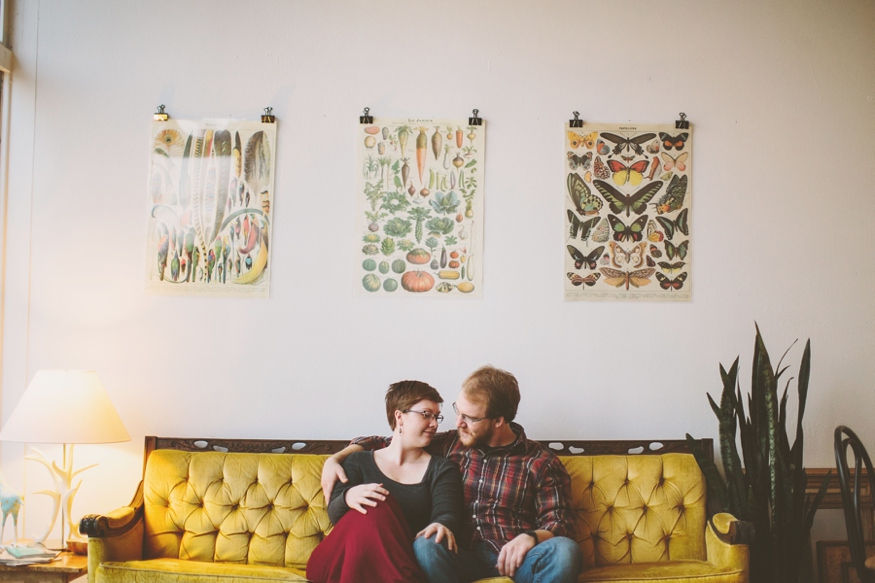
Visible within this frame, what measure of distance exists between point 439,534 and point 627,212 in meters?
1.73

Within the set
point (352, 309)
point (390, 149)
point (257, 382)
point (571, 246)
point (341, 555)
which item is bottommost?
point (341, 555)

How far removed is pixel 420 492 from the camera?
2586 millimetres

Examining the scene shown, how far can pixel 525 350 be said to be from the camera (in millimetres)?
3246

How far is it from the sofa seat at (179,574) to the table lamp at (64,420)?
56 cm

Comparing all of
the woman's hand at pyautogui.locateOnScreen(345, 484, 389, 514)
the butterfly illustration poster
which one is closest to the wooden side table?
the woman's hand at pyautogui.locateOnScreen(345, 484, 389, 514)

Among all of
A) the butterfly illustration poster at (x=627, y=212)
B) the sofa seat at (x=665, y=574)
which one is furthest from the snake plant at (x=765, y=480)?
the butterfly illustration poster at (x=627, y=212)

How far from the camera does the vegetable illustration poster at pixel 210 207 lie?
3264mm

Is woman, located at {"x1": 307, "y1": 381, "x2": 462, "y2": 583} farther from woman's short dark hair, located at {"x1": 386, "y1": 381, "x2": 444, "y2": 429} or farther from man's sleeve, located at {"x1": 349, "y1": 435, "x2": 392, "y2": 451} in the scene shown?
man's sleeve, located at {"x1": 349, "y1": 435, "x2": 392, "y2": 451}

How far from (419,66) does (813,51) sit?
6.17ft

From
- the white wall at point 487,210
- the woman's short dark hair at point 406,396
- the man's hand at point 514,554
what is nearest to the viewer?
the man's hand at point 514,554

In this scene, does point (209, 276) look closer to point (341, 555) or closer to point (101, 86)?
point (101, 86)

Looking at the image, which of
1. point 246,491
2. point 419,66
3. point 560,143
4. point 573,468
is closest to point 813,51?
point 560,143

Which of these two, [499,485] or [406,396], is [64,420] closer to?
[406,396]

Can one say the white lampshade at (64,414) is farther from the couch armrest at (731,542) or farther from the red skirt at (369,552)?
the couch armrest at (731,542)
